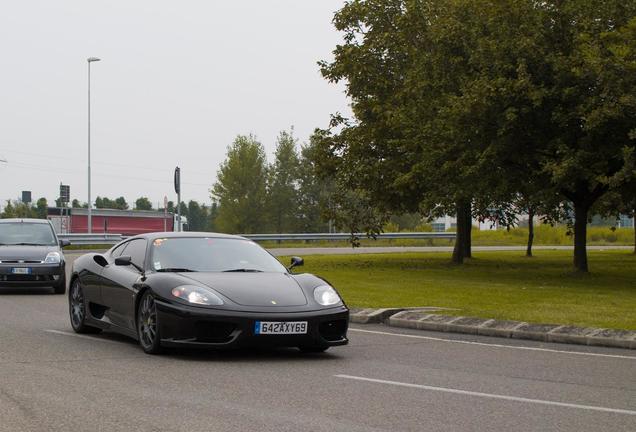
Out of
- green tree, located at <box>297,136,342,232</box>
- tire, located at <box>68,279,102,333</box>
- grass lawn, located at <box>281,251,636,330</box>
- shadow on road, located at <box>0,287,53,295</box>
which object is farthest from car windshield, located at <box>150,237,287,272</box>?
green tree, located at <box>297,136,342,232</box>

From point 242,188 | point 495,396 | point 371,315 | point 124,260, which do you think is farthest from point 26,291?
point 242,188

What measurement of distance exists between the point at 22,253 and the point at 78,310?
7803mm

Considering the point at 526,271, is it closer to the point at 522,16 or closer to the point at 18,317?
the point at 522,16

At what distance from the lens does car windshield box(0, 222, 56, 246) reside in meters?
20.5

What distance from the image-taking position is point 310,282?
10.6m

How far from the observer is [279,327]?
9758mm

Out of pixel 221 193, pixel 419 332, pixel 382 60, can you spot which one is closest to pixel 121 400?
pixel 419 332

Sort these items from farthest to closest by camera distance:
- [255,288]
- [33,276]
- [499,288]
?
[499,288]
[33,276]
[255,288]

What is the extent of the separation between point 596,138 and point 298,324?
1662cm

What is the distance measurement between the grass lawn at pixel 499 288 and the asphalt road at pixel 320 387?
3580mm

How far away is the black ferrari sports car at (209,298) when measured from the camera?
9.78 meters

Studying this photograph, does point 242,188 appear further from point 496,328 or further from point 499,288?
point 496,328

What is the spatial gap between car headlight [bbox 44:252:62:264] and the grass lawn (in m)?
5.56

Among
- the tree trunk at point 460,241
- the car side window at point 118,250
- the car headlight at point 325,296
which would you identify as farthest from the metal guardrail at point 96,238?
the car headlight at point 325,296
